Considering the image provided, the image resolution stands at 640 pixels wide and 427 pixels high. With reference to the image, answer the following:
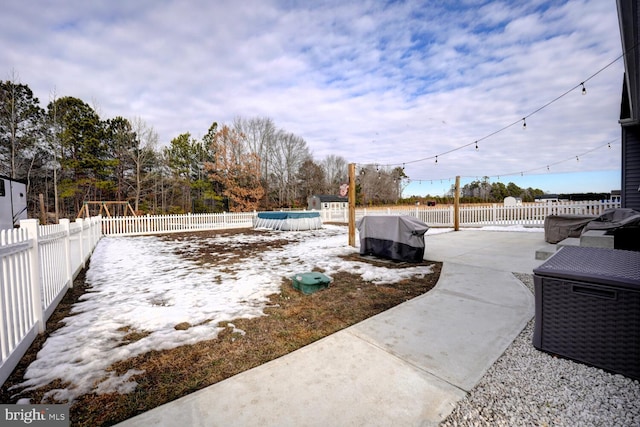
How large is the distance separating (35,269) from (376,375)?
136 inches

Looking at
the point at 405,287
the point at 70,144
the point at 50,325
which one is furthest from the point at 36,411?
the point at 70,144

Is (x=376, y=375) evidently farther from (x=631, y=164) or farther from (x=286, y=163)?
(x=286, y=163)

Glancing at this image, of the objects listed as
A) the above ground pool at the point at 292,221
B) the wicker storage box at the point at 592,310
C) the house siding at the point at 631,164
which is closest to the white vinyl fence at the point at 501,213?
the house siding at the point at 631,164

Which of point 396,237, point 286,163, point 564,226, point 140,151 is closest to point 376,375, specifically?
point 396,237

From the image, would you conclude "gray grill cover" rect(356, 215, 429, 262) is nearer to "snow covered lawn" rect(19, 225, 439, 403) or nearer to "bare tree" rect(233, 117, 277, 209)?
"snow covered lawn" rect(19, 225, 439, 403)

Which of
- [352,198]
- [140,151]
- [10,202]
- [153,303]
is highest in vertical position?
[140,151]

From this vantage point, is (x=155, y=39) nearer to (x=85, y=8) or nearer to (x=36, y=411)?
(x=85, y=8)

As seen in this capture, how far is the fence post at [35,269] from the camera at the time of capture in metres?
2.56

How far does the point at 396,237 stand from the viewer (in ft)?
18.8

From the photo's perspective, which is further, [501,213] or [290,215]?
[501,213]

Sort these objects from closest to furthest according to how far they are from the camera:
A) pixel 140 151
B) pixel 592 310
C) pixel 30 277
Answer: pixel 592 310 < pixel 30 277 < pixel 140 151

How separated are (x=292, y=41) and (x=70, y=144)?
21127 millimetres

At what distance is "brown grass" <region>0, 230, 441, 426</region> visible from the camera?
5.47 feet

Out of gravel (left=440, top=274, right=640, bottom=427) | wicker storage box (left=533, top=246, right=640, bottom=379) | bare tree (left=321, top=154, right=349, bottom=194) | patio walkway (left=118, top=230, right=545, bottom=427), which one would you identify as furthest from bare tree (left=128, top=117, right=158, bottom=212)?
bare tree (left=321, top=154, right=349, bottom=194)
